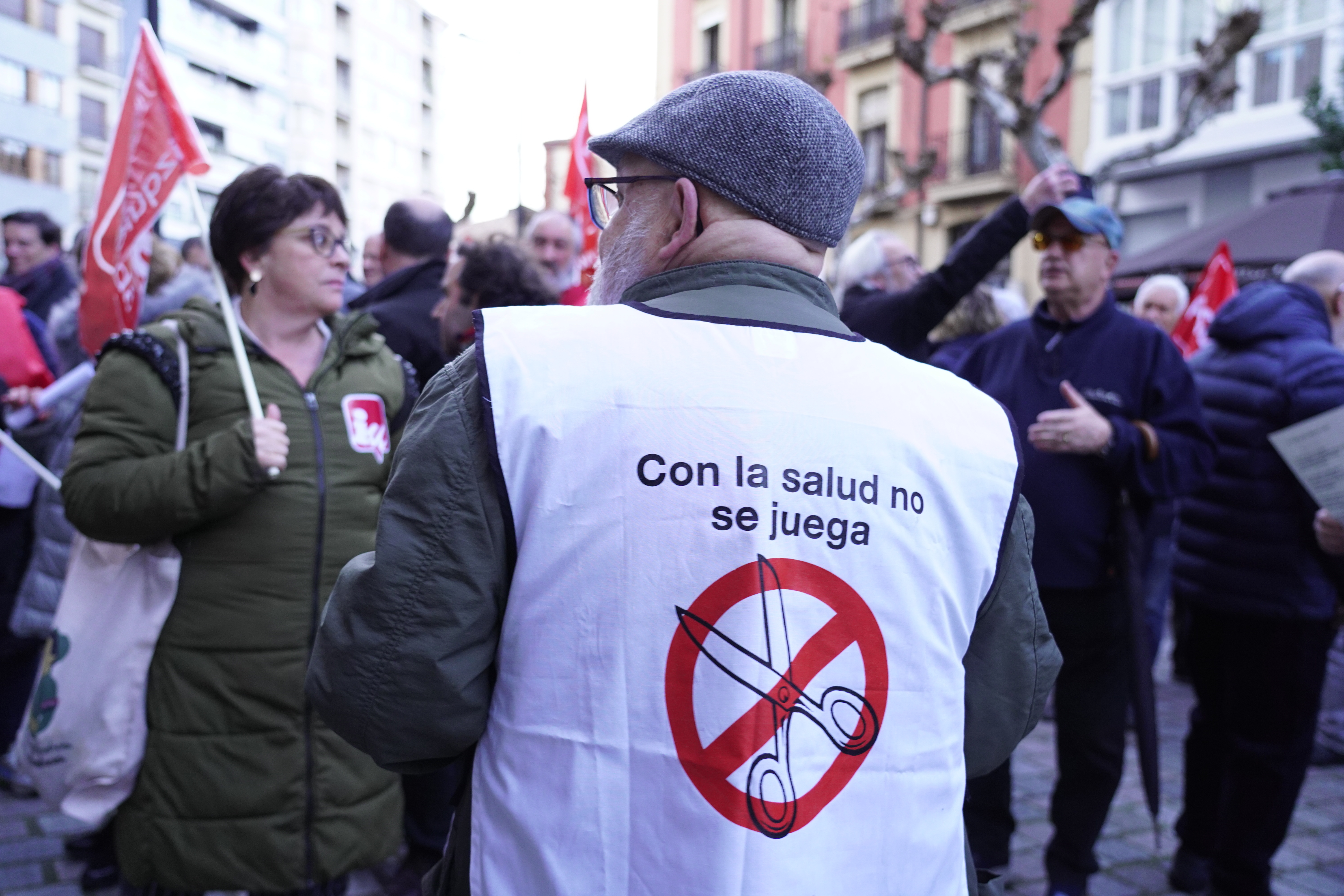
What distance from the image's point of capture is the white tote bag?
2.42 meters

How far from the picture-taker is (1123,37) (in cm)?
1980

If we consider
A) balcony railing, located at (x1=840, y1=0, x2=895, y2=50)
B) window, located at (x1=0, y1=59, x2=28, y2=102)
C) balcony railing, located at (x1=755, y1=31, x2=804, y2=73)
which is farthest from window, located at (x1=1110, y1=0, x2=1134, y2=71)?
window, located at (x1=0, y1=59, x2=28, y2=102)

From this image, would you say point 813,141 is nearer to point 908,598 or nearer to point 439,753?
point 908,598

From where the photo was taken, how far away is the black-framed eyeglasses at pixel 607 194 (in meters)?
1.50

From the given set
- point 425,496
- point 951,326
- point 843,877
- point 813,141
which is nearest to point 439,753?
point 425,496

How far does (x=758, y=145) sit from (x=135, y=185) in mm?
2179

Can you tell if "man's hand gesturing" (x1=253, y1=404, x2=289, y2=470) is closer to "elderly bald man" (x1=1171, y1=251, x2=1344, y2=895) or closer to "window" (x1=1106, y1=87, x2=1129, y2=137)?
"elderly bald man" (x1=1171, y1=251, x2=1344, y2=895)

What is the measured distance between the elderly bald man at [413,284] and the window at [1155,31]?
18000 mm

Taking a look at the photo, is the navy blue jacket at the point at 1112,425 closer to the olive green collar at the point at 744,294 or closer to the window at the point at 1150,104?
the olive green collar at the point at 744,294

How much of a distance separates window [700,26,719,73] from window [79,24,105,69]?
49.2ft

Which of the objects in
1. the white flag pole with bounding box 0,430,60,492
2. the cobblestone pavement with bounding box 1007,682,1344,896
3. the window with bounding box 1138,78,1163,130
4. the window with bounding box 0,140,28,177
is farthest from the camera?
the window with bounding box 0,140,28,177

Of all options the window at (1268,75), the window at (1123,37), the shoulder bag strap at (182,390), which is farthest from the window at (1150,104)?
the shoulder bag strap at (182,390)

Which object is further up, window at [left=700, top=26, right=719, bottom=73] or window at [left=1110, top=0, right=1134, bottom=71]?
window at [left=700, top=26, right=719, bottom=73]

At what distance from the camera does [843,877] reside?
1312 mm
